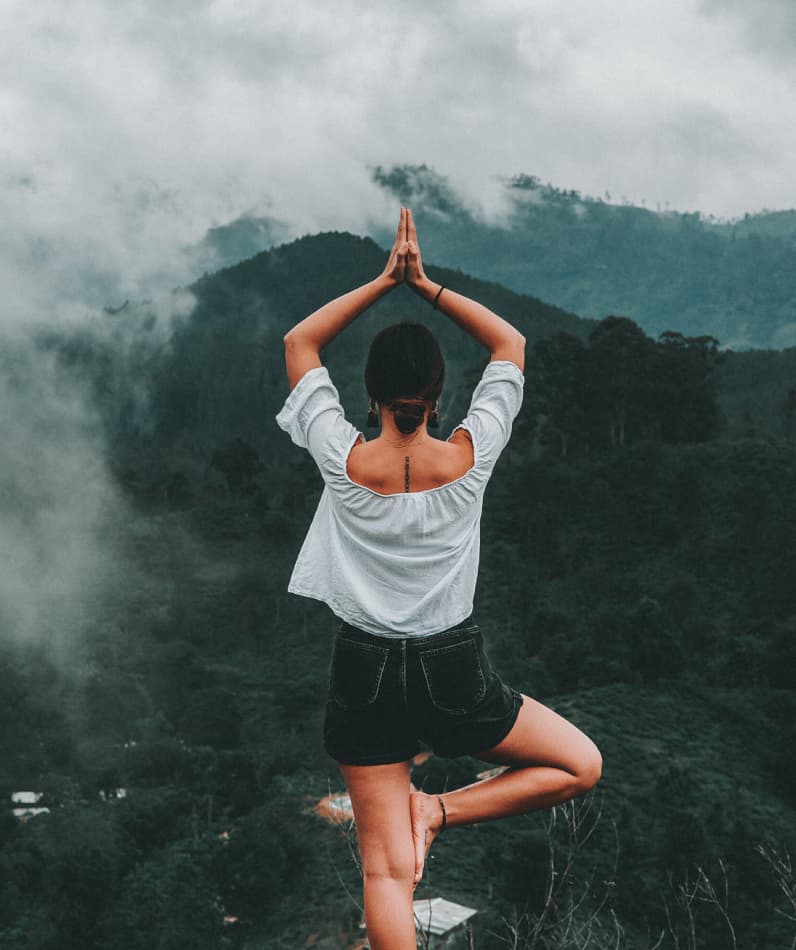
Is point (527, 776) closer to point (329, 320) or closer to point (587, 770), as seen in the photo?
point (587, 770)

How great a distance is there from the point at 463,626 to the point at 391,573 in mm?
223

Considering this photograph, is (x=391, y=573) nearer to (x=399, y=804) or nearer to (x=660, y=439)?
(x=399, y=804)

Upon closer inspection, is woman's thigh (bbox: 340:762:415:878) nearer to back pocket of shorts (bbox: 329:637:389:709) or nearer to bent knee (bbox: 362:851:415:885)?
bent knee (bbox: 362:851:415:885)

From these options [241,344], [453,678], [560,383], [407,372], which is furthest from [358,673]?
[241,344]

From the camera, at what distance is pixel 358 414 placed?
7819cm

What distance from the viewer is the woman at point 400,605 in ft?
6.42

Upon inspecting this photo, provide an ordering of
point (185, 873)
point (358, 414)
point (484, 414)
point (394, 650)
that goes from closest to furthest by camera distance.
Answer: point (394, 650) → point (484, 414) → point (185, 873) → point (358, 414)

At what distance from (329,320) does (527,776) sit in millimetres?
1178

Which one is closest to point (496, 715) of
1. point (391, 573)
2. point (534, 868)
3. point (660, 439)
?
point (391, 573)

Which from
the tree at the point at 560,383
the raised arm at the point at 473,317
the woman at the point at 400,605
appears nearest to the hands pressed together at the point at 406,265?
the raised arm at the point at 473,317

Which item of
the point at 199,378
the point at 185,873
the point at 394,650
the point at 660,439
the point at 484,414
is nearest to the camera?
the point at 394,650

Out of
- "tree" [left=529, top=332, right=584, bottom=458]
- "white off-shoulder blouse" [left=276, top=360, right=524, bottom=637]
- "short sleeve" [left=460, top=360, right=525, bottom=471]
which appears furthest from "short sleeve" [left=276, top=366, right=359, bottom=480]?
"tree" [left=529, top=332, right=584, bottom=458]

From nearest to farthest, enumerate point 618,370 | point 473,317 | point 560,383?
point 473,317, point 618,370, point 560,383

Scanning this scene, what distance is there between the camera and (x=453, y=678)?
6.54ft
